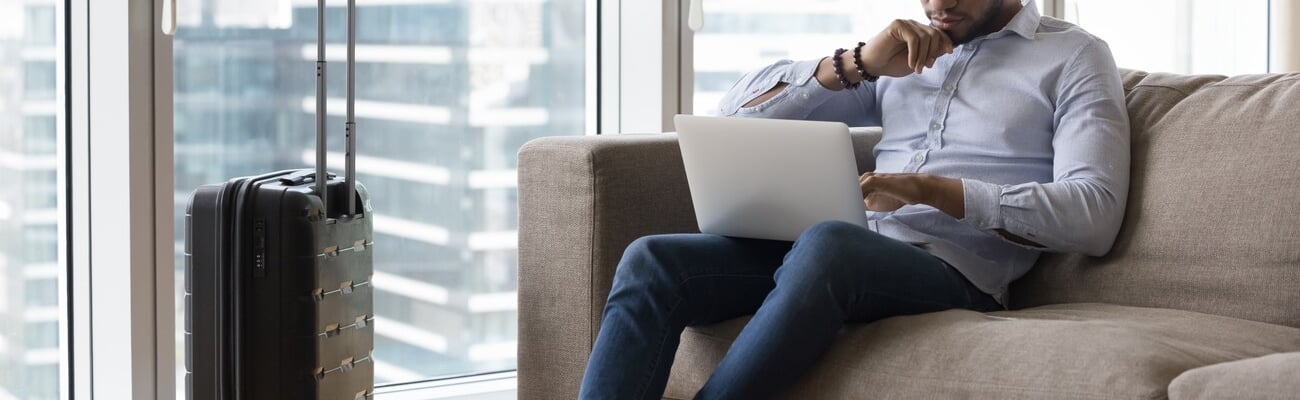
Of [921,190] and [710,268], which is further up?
[921,190]

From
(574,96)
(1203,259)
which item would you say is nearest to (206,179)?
(574,96)

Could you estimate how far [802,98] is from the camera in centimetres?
212

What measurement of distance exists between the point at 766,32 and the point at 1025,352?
5.79ft

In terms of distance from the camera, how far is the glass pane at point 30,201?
2324mm

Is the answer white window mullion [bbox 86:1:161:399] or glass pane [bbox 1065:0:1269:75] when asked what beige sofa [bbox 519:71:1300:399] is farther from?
glass pane [bbox 1065:0:1269:75]

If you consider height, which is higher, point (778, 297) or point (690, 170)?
point (690, 170)

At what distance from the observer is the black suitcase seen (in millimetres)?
1848

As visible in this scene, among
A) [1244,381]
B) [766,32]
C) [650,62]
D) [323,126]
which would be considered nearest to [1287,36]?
[766,32]

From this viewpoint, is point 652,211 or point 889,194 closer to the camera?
point 889,194

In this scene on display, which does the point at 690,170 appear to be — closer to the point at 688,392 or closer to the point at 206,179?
the point at 688,392

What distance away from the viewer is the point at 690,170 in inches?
69.3

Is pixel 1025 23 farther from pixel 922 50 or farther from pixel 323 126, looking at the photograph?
pixel 323 126

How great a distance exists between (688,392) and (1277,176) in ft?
2.77

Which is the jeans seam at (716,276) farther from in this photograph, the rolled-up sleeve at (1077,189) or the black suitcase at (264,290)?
the black suitcase at (264,290)
